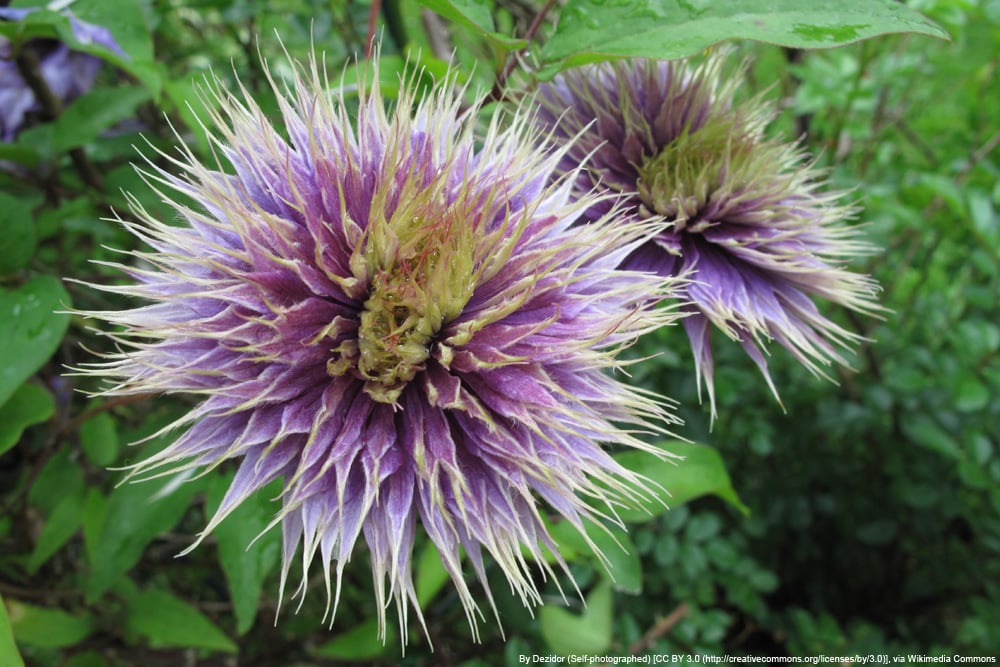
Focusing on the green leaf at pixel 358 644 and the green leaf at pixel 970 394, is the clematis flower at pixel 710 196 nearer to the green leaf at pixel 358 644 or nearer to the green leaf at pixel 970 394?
the green leaf at pixel 970 394

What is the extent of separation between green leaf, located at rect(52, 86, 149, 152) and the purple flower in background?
0.39 feet

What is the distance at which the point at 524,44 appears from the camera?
566 millimetres

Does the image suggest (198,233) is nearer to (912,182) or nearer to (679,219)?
(679,219)

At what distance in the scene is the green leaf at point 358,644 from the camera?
941 millimetres

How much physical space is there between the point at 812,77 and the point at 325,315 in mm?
979

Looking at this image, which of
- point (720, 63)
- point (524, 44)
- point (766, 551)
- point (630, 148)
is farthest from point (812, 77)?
point (766, 551)

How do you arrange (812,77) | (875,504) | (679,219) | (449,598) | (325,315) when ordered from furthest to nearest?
(875,504) → (812,77) → (449,598) → (679,219) → (325,315)

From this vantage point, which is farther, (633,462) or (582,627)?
(582,627)

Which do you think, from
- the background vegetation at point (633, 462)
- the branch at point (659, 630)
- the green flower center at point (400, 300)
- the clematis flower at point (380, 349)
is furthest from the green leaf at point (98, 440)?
the branch at point (659, 630)

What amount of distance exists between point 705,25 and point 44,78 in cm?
75

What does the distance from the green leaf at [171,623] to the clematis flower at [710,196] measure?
0.60m

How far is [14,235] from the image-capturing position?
67 cm

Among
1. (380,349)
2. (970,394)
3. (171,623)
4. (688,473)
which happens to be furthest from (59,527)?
(970,394)

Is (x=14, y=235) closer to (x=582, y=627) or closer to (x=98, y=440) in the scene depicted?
(x=98, y=440)
